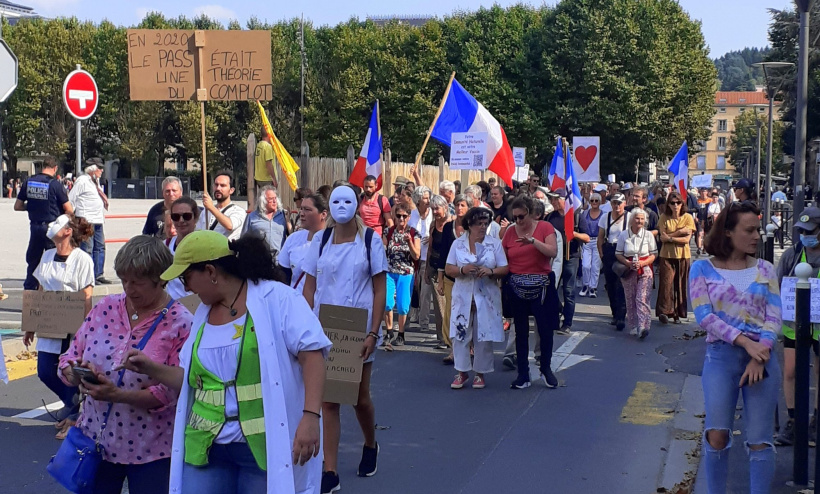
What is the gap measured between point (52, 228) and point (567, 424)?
4.16 m

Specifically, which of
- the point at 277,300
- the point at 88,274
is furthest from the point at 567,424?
the point at 277,300

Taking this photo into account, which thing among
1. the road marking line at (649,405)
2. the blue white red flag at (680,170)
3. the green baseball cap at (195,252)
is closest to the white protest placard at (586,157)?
the blue white red flag at (680,170)

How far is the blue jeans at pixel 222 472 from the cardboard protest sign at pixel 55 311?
351 centimetres

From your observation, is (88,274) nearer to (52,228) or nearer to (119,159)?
(52,228)

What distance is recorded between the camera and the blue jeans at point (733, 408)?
4844 millimetres

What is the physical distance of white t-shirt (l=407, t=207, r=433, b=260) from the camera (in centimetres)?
1123

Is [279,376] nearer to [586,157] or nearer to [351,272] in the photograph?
[351,272]

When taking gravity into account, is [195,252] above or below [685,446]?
above

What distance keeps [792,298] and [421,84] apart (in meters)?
47.7

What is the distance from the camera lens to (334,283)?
19.5 feet

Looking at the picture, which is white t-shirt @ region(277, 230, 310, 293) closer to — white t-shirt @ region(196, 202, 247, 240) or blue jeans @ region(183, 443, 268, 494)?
white t-shirt @ region(196, 202, 247, 240)

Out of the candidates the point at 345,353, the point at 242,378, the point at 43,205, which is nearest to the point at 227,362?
the point at 242,378

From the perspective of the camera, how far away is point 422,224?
1125 cm

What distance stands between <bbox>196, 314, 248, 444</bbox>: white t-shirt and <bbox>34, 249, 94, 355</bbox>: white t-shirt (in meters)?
3.79
